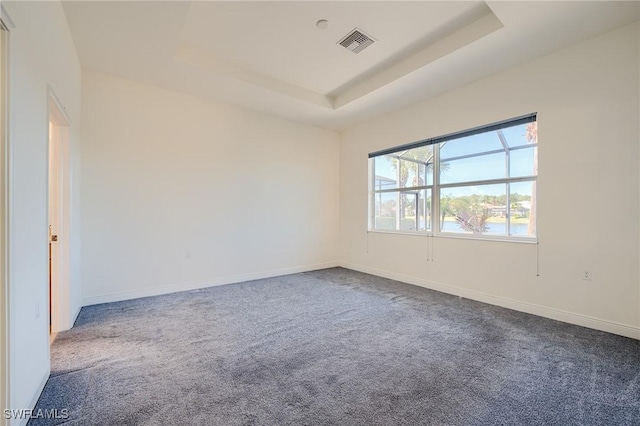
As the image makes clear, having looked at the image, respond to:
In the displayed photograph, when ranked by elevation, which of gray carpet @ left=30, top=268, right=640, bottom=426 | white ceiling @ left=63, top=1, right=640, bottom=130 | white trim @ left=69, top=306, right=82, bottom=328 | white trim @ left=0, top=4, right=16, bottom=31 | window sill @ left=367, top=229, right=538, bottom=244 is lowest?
gray carpet @ left=30, top=268, right=640, bottom=426

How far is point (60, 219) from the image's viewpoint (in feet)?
9.00

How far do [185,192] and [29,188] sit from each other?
2.39m

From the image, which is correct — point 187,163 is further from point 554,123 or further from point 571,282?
point 571,282

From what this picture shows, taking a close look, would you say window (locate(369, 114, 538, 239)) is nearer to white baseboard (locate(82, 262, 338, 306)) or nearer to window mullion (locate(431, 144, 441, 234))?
window mullion (locate(431, 144, 441, 234))

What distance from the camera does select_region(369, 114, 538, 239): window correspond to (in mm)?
3410

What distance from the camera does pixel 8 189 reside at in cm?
141

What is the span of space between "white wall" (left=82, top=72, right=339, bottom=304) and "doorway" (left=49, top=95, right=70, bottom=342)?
70 cm

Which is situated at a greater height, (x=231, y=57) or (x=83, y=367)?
(x=231, y=57)

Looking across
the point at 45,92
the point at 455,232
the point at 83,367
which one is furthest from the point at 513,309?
the point at 45,92

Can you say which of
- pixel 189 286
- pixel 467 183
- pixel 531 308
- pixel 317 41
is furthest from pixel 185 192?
pixel 531 308

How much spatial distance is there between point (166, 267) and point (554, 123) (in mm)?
5009

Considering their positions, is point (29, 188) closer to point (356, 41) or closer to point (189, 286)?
point (189, 286)

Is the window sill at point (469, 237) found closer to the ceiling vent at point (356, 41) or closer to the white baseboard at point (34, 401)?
the ceiling vent at point (356, 41)

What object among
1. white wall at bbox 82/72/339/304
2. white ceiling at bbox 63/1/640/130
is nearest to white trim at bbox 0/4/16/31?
white ceiling at bbox 63/1/640/130
